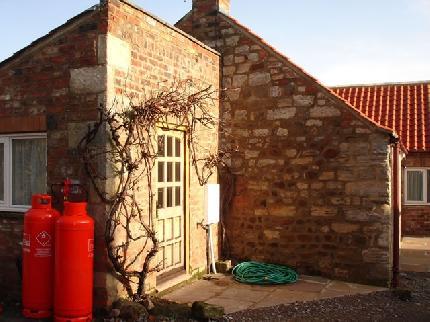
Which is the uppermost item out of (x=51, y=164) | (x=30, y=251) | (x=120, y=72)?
(x=120, y=72)

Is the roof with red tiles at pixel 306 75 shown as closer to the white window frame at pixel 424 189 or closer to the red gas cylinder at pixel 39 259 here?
the red gas cylinder at pixel 39 259

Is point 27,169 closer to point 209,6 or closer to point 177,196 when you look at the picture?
point 177,196

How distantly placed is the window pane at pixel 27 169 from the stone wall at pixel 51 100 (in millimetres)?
271

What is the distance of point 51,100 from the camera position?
624 cm

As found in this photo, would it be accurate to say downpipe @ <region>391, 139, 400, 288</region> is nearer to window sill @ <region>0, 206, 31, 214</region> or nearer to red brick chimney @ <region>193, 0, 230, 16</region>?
red brick chimney @ <region>193, 0, 230, 16</region>

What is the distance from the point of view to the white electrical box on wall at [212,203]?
7.98 metres

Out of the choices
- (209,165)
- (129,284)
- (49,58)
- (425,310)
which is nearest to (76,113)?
(49,58)

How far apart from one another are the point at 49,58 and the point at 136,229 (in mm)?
2640

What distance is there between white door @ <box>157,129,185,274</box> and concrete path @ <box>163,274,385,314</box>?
1.84 feet

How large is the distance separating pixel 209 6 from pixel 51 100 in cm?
430

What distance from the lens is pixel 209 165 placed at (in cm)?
823

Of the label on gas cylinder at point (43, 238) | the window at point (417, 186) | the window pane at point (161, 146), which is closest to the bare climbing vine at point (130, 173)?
the window pane at point (161, 146)

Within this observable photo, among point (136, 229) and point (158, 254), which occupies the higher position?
point (136, 229)

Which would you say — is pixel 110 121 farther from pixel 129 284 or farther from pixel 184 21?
pixel 184 21
